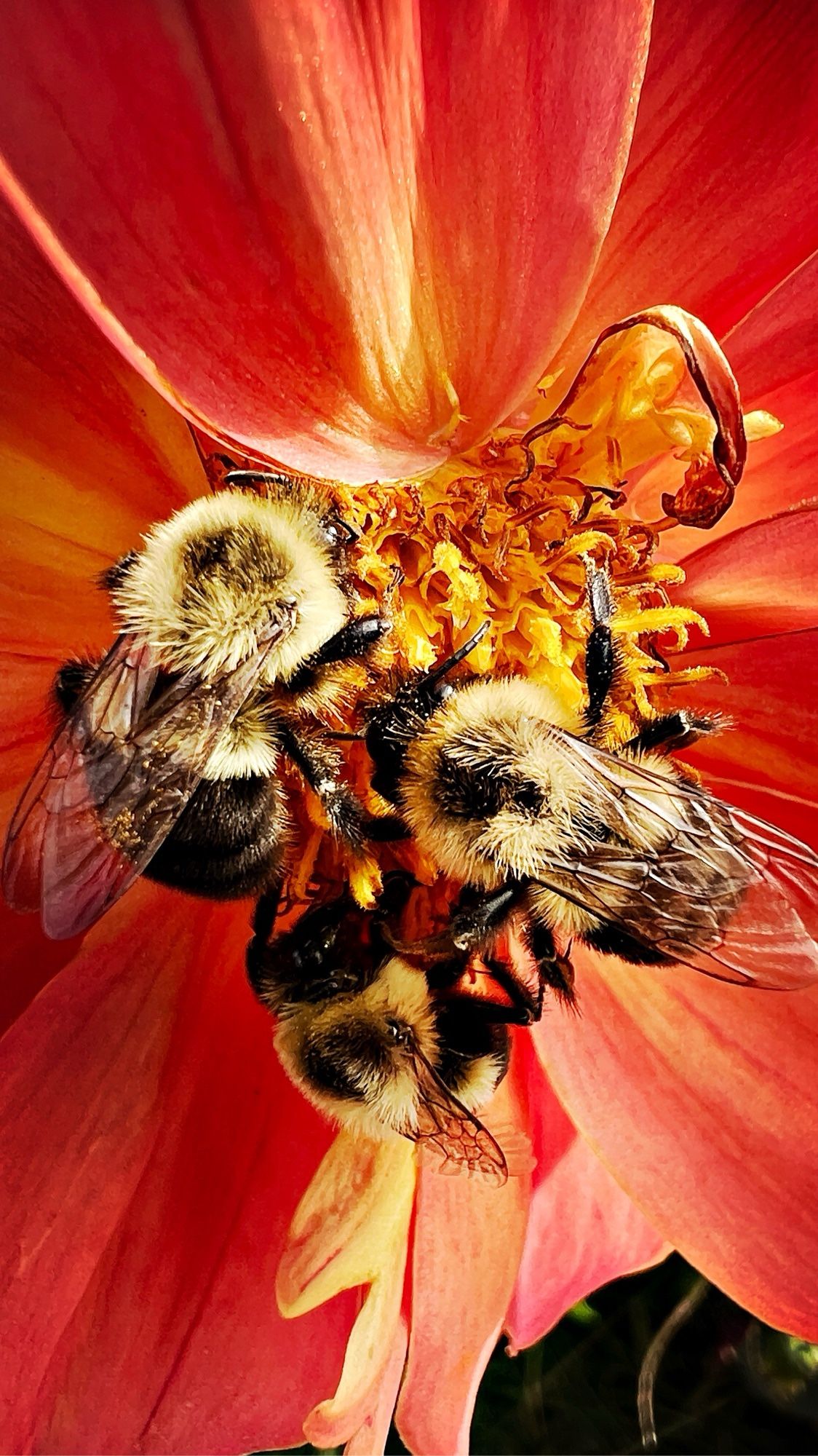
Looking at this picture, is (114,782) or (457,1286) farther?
(457,1286)

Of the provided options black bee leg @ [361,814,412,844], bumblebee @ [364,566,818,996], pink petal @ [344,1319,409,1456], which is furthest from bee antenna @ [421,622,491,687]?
pink petal @ [344,1319,409,1456]

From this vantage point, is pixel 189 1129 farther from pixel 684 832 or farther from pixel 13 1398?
pixel 684 832

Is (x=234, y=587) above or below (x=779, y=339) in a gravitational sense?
A: below

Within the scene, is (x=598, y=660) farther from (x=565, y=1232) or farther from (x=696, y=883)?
(x=565, y=1232)

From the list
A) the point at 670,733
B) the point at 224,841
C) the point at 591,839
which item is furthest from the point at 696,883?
the point at 224,841

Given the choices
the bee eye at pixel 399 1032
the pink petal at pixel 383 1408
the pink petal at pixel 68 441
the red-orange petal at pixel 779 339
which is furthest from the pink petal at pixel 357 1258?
the red-orange petal at pixel 779 339

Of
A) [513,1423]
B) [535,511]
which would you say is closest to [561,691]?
[535,511]

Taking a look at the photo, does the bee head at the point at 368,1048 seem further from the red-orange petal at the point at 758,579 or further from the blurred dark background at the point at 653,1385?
the blurred dark background at the point at 653,1385
